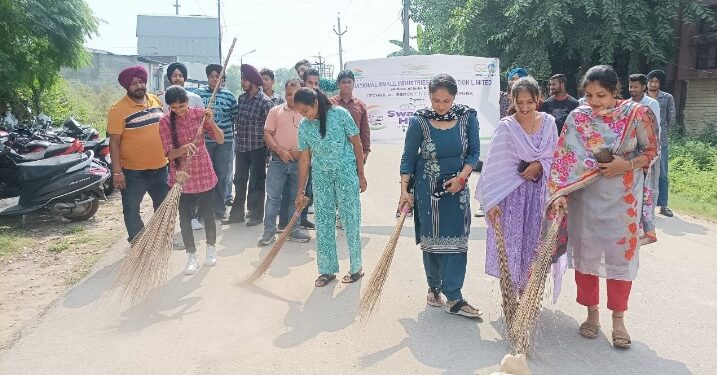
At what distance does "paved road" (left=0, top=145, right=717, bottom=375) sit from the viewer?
2.99 meters

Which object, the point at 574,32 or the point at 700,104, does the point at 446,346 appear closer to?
the point at 574,32

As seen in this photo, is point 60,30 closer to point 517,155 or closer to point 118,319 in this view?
point 118,319

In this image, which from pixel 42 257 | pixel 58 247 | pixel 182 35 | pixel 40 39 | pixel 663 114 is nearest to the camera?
pixel 42 257

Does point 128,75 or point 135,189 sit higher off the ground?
point 128,75

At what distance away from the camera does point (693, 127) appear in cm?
1424

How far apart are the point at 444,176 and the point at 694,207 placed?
5.45 metres

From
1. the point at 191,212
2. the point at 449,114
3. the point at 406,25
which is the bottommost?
the point at 191,212

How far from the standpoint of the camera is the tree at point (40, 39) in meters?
9.57

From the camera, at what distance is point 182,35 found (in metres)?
61.4

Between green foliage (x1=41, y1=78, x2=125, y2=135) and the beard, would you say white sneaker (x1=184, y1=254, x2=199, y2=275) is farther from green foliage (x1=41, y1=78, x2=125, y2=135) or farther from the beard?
green foliage (x1=41, y1=78, x2=125, y2=135)

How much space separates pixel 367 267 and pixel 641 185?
7.68 ft

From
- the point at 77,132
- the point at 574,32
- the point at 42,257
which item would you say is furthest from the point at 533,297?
the point at 574,32

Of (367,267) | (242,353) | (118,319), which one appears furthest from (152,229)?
(367,267)

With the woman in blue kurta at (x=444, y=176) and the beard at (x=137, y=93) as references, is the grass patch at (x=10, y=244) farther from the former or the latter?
the woman in blue kurta at (x=444, y=176)
